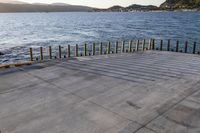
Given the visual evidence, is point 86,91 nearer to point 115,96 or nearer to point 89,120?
point 115,96

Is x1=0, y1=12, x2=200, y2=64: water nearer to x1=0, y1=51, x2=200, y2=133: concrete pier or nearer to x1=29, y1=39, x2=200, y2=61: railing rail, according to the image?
x1=29, y1=39, x2=200, y2=61: railing rail

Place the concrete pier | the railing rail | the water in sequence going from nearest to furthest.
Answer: the concrete pier → the railing rail → the water

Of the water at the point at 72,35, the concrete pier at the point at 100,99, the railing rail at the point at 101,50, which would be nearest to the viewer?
the concrete pier at the point at 100,99

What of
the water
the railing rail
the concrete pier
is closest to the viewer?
the concrete pier

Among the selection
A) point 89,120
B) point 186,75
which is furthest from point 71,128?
point 186,75

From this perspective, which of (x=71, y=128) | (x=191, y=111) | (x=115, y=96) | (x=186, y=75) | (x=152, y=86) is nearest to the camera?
(x=71, y=128)

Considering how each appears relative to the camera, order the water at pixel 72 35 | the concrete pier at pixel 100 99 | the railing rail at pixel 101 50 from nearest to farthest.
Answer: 1. the concrete pier at pixel 100 99
2. the railing rail at pixel 101 50
3. the water at pixel 72 35

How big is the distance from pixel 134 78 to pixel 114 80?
1.24m

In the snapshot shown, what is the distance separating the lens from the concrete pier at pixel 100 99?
24.1 ft

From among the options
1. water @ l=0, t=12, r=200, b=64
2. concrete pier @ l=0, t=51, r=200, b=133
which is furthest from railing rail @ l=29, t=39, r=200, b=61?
concrete pier @ l=0, t=51, r=200, b=133

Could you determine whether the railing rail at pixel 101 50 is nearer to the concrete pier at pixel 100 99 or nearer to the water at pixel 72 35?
the water at pixel 72 35

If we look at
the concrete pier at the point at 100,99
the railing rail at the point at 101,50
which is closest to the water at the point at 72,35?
the railing rail at the point at 101,50

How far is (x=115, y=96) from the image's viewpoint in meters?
9.78

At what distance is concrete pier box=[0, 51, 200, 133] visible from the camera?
735 centimetres
